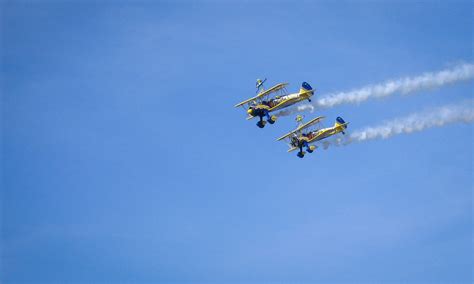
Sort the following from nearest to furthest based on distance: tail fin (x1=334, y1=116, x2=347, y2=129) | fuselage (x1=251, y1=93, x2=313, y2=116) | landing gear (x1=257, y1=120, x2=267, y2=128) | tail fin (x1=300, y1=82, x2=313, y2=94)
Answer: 1. tail fin (x1=300, y1=82, x2=313, y2=94)
2. tail fin (x1=334, y1=116, x2=347, y2=129)
3. fuselage (x1=251, y1=93, x2=313, y2=116)
4. landing gear (x1=257, y1=120, x2=267, y2=128)

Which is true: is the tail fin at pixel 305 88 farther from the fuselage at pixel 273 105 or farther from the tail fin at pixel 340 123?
the tail fin at pixel 340 123

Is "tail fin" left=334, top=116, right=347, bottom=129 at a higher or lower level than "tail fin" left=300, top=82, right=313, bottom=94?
lower

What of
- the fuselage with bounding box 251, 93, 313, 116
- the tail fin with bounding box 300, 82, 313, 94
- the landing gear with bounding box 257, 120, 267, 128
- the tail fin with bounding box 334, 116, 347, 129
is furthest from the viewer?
the landing gear with bounding box 257, 120, 267, 128

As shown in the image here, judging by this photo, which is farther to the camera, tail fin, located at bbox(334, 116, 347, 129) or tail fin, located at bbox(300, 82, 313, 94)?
tail fin, located at bbox(334, 116, 347, 129)

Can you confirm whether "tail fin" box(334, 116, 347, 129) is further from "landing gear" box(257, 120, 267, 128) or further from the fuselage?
"landing gear" box(257, 120, 267, 128)

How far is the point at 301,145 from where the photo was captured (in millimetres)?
93562

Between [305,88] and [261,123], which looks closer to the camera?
[305,88]

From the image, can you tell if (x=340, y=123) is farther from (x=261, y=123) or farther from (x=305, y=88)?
(x=261, y=123)

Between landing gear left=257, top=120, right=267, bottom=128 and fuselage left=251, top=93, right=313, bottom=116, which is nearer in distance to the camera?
fuselage left=251, top=93, right=313, bottom=116

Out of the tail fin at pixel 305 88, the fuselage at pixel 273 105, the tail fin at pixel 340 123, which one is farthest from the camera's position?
the fuselage at pixel 273 105

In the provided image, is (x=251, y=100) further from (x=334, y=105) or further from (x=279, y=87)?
(x=334, y=105)

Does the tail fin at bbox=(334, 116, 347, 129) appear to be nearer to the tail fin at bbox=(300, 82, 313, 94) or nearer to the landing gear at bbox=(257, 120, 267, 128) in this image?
the tail fin at bbox=(300, 82, 313, 94)

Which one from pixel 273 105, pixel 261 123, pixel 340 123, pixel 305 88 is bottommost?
pixel 340 123

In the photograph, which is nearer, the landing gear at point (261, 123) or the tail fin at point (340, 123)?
the tail fin at point (340, 123)
